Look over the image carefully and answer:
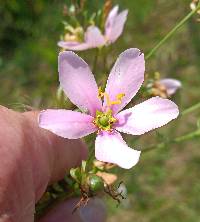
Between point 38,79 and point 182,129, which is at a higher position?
point 38,79

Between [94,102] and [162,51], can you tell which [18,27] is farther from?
[94,102]

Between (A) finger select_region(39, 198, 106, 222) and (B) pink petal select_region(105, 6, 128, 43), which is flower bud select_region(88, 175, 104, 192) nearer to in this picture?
(A) finger select_region(39, 198, 106, 222)

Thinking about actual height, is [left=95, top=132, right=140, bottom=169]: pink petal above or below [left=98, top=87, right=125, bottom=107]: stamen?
below

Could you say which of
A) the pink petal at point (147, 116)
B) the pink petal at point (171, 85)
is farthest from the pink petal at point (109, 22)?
the pink petal at point (147, 116)

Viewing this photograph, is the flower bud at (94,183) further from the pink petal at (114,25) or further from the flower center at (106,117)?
the pink petal at (114,25)

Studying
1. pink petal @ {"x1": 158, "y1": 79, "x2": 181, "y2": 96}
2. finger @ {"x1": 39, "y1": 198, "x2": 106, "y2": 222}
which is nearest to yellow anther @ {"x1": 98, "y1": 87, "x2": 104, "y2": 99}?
finger @ {"x1": 39, "y1": 198, "x2": 106, "y2": 222}

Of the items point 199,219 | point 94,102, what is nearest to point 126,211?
point 199,219
